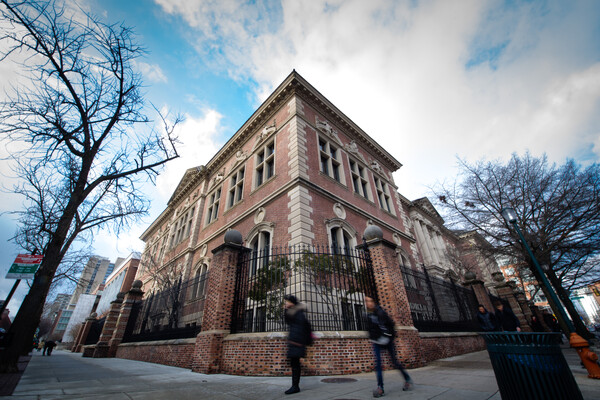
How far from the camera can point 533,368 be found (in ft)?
8.03

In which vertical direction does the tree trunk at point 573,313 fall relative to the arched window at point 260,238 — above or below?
below

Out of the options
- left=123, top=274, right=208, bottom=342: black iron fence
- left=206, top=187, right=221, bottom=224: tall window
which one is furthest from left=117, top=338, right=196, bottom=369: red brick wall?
left=206, top=187, right=221, bottom=224: tall window

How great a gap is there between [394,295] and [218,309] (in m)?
4.89

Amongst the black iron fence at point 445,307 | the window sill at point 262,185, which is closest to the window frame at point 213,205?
the window sill at point 262,185

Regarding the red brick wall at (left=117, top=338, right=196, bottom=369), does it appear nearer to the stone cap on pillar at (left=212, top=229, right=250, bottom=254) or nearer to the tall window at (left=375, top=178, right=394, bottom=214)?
the stone cap on pillar at (left=212, top=229, right=250, bottom=254)

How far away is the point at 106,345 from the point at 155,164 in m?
10.7

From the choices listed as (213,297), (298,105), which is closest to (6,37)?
(213,297)

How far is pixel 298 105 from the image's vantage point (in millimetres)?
14461

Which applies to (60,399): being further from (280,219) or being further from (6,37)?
(6,37)

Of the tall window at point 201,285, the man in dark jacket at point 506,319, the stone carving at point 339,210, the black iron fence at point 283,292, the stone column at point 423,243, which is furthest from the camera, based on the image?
the stone column at point 423,243

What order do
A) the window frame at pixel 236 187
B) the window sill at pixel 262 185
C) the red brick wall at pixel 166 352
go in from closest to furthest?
1. the red brick wall at pixel 166 352
2. the window sill at pixel 262 185
3. the window frame at pixel 236 187

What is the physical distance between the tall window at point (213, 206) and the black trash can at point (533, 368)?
56.0 ft

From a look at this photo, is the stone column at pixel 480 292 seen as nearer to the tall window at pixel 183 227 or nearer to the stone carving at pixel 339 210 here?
the stone carving at pixel 339 210

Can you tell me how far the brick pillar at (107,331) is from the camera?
43.9ft
